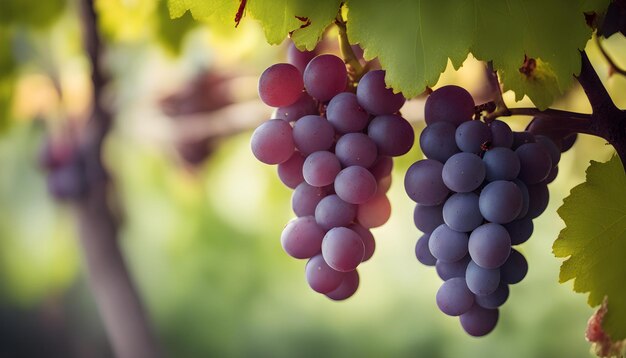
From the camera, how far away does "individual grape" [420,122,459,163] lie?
396 mm

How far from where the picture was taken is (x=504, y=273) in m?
0.40

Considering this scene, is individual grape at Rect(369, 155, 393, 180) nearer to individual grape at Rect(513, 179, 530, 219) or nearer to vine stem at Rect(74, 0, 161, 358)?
individual grape at Rect(513, 179, 530, 219)

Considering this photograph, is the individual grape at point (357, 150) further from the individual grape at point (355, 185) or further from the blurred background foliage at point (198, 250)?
the blurred background foliage at point (198, 250)

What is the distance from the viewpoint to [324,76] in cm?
42

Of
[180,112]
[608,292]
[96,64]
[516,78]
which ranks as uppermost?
[180,112]

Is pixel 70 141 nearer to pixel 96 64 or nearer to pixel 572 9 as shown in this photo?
pixel 96 64

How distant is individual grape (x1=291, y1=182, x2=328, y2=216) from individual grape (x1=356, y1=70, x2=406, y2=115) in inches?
2.2

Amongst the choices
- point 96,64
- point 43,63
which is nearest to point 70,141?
point 43,63

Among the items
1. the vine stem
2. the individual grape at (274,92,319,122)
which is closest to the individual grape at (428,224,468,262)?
the individual grape at (274,92,319,122)

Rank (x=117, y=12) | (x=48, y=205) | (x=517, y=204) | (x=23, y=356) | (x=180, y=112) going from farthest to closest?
(x=23, y=356) < (x=48, y=205) < (x=180, y=112) < (x=117, y=12) < (x=517, y=204)

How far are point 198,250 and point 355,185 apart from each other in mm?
1940

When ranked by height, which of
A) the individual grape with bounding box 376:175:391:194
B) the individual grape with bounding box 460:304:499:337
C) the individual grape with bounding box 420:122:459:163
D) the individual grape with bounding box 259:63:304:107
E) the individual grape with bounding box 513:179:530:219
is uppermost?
the individual grape with bounding box 259:63:304:107

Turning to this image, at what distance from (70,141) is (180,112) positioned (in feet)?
0.74

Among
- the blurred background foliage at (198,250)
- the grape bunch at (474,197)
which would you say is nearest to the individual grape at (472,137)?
the grape bunch at (474,197)
